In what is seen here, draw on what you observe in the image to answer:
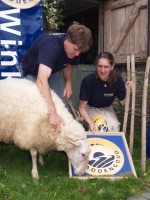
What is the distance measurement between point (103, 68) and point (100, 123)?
0.80m

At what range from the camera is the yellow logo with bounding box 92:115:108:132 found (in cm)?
552

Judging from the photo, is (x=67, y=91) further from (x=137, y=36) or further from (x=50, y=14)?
(x=137, y=36)

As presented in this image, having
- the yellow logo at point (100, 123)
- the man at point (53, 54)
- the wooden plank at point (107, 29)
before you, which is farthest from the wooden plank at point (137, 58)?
the man at point (53, 54)

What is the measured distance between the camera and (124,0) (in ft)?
27.3

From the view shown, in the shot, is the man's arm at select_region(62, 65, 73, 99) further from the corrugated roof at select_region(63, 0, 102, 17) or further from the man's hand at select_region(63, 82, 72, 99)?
the corrugated roof at select_region(63, 0, 102, 17)

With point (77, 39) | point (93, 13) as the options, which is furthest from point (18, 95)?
point (93, 13)

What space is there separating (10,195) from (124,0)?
218 inches

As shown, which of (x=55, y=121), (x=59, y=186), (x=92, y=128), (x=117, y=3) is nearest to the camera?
(x=59, y=186)

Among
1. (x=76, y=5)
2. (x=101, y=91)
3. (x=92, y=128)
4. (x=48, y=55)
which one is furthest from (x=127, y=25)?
(x=48, y=55)

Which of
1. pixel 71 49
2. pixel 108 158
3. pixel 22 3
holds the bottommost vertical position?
pixel 108 158

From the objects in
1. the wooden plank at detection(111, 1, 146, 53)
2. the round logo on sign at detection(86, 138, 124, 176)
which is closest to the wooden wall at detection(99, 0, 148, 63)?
the wooden plank at detection(111, 1, 146, 53)

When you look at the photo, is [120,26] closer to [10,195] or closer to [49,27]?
[49,27]

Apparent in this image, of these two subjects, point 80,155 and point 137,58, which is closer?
point 80,155

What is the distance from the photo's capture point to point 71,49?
4805 mm
